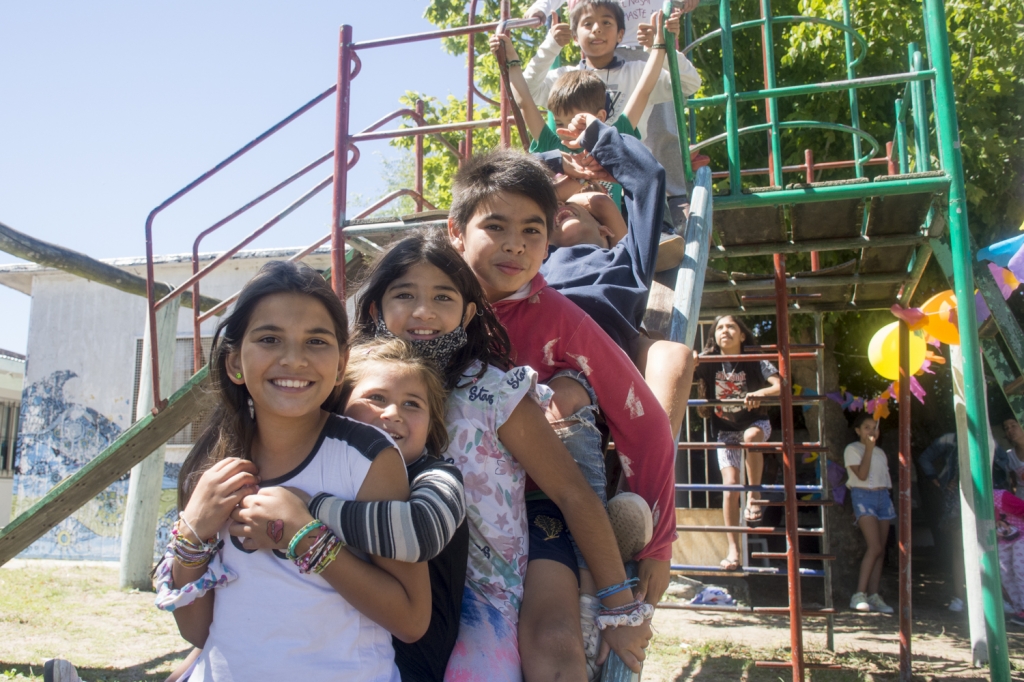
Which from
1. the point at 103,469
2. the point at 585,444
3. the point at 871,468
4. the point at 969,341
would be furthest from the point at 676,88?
the point at 871,468

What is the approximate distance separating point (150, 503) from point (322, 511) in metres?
7.45

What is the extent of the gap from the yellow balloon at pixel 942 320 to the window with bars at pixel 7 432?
55.3ft

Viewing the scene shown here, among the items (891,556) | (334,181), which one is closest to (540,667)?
(334,181)

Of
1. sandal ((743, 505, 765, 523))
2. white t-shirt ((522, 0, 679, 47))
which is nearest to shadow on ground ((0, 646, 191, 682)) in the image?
sandal ((743, 505, 765, 523))

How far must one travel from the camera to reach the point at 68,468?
12055 millimetres

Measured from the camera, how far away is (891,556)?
1061 centimetres

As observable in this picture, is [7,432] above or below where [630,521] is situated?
above

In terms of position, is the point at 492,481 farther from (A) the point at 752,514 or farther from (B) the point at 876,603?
(B) the point at 876,603

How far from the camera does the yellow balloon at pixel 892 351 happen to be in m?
5.38

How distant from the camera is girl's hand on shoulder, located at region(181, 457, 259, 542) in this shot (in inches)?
60.2

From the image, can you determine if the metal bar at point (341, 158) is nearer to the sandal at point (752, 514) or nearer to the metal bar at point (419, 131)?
the metal bar at point (419, 131)

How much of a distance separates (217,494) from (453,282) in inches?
29.7

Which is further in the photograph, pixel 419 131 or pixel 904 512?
pixel 904 512

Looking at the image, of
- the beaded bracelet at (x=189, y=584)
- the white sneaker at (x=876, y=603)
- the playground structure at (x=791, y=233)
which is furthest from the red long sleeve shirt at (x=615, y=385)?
the white sneaker at (x=876, y=603)
